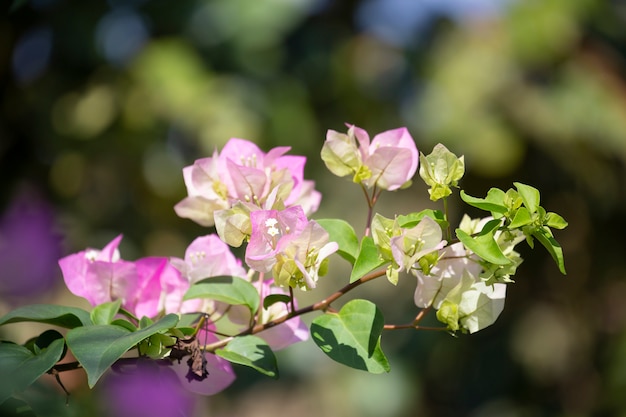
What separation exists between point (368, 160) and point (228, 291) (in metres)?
0.13

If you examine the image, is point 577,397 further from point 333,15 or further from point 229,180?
point 229,180

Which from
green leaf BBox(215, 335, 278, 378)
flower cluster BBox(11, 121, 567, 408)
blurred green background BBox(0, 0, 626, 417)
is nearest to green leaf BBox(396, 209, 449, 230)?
flower cluster BBox(11, 121, 567, 408)

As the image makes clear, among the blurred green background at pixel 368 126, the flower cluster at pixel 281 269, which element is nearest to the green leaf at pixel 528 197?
the flower cluster at pixel 281 269

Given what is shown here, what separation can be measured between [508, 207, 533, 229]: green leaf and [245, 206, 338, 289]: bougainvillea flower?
10 cm

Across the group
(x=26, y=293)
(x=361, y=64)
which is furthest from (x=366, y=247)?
(x=361, y=64)

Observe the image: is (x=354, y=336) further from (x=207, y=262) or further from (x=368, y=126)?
(x=368, y=126)

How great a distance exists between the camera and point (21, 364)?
0.39 metres

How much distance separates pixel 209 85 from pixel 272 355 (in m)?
2.22

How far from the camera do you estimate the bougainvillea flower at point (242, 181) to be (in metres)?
0.48

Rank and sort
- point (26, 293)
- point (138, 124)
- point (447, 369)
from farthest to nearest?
point (447, 369), point (138, 124), point (26, 293)

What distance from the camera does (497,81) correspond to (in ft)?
9.18

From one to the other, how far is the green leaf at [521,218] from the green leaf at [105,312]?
244 mm

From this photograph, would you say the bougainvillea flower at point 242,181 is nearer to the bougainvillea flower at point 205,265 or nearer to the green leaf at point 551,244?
the bougainvillea flower at point 205,265

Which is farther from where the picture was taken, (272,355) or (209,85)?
(209,85)
